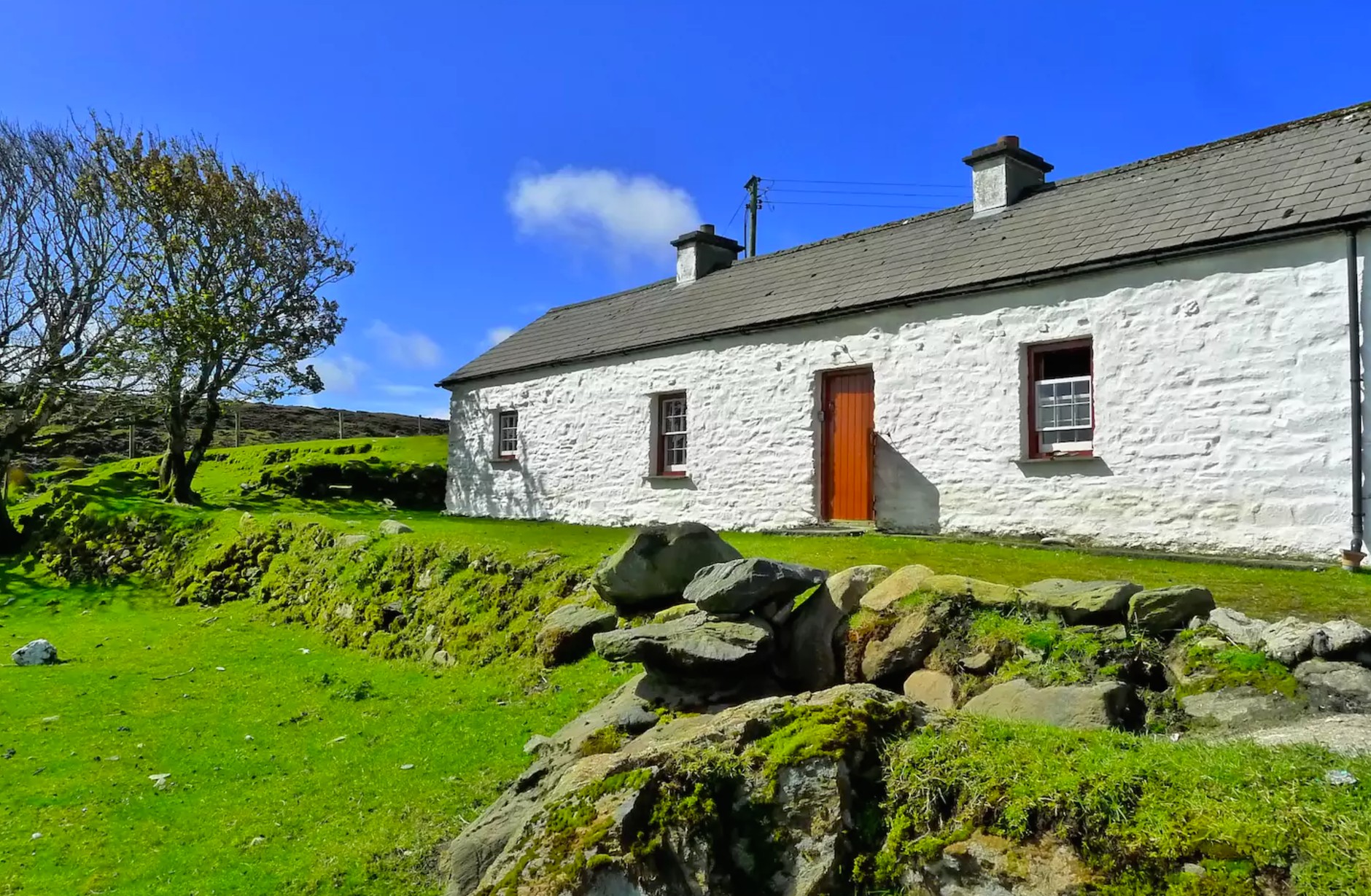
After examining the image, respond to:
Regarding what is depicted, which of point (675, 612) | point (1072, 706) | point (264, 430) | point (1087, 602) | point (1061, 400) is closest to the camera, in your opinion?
point (1072, 706)

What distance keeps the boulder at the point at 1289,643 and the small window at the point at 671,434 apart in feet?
42.1

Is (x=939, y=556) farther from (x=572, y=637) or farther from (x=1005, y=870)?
(x=1005, y=870)

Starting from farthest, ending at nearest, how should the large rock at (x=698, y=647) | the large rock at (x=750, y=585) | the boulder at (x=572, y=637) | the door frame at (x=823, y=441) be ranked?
the door frame at (x=823, y=441), the boulder at (x=572, y=637), the large rock at (x=750, y=585), the large rock at (x=698, y=647)

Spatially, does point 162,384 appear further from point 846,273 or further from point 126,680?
point 846,273

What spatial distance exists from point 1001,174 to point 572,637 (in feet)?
37.4

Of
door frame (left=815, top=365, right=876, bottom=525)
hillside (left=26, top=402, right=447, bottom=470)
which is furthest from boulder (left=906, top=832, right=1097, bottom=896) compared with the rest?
hillside (left=26, top=402, right=447, bottom=470)

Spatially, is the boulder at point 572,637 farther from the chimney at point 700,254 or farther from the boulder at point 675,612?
the chimney at point 700,254

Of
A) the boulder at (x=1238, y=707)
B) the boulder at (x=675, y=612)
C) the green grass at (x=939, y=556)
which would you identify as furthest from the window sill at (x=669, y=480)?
the boulder at (x=1238, y=707)

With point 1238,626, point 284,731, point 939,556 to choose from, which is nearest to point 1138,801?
point 1238,626

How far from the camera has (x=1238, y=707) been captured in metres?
4.85

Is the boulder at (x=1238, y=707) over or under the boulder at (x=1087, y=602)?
under

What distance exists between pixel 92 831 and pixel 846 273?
44.6 ft

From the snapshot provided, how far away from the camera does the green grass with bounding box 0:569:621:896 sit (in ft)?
18.5

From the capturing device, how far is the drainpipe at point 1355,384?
9.79 m
